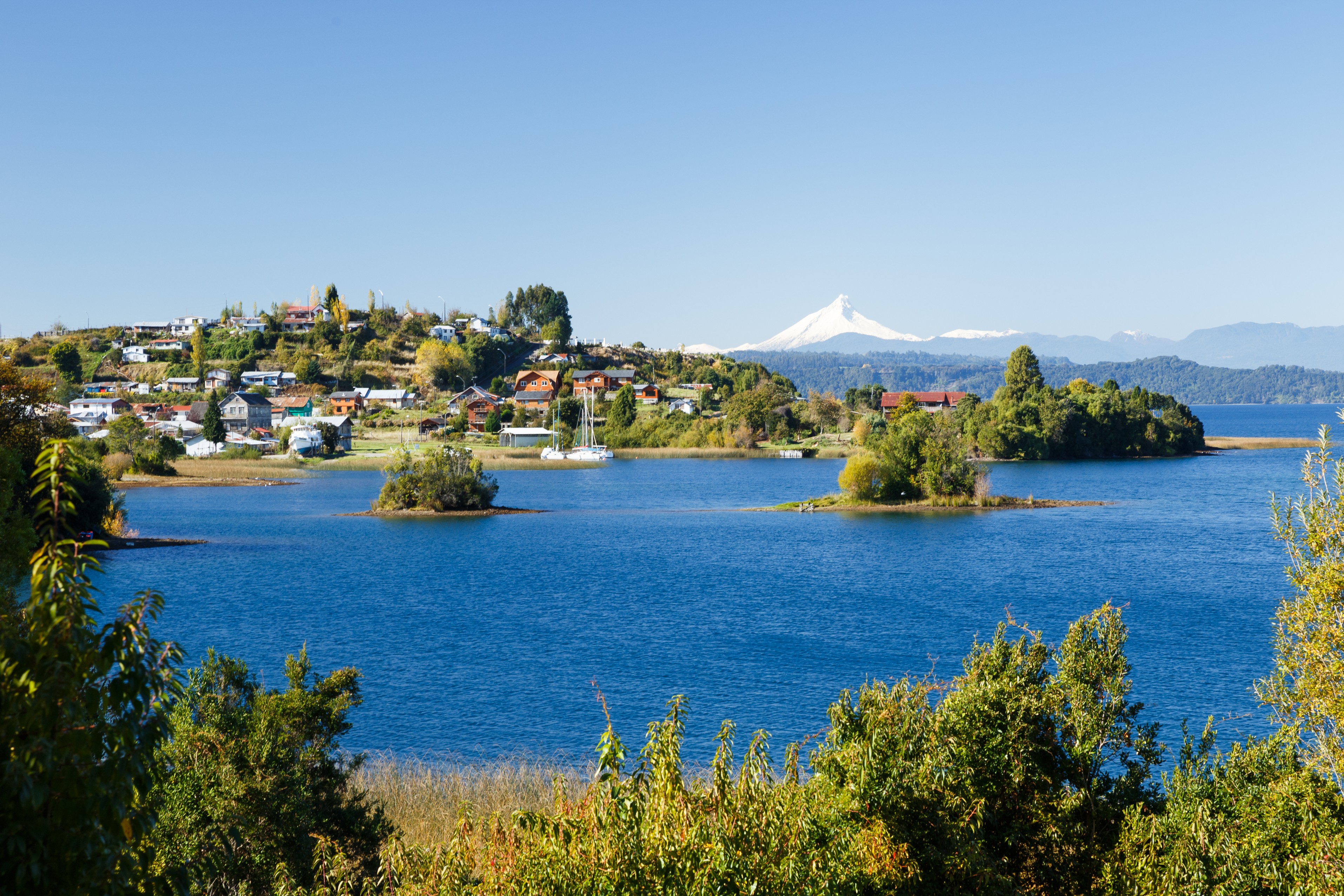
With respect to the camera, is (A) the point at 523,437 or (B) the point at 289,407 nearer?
(A) the point at 523,437

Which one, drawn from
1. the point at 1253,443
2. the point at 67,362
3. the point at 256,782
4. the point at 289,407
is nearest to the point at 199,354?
the point at 67,362

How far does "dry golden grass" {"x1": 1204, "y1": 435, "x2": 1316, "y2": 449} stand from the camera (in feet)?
452

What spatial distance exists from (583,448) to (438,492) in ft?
168

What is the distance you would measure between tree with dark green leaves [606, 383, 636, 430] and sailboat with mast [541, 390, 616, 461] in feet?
8.99

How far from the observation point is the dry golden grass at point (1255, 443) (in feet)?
452

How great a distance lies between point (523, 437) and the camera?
127500 millimetres

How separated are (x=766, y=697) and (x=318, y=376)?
136m

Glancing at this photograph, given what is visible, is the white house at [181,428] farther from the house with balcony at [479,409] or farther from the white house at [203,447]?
the house with balcony at [479,409]

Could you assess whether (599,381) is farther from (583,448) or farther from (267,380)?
(267,380)

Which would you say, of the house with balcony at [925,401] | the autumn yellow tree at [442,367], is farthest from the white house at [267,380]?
the house with balcony at [925,401]

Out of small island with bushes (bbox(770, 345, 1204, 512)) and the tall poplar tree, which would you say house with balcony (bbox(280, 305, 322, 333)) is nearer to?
the tall poplar tree

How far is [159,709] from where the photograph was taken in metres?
6.09

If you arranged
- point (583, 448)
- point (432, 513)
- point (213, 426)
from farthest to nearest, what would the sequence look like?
point (583, 448), point (213, 426), point (432, 513)

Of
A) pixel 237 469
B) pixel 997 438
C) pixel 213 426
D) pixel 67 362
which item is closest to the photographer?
pixel 237 469
